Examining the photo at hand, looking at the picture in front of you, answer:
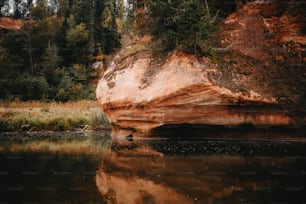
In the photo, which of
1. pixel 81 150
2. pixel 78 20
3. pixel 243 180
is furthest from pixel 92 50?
pixel 243 180

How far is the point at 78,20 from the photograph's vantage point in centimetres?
5406

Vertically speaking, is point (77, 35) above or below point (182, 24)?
above

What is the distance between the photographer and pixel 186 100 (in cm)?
1529

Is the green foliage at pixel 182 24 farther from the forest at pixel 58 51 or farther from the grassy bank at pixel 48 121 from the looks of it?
the forest at pixel 58 51

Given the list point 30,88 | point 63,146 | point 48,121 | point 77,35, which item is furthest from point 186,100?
point 77,35

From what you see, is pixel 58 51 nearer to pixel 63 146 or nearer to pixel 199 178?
pixel 63 146

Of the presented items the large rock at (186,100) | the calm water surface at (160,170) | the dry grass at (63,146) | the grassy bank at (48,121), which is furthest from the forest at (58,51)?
the calm water surface at (160,170)

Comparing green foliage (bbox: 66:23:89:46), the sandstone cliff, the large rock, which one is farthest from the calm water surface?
green foliage (bbox: 66:23:89:46)

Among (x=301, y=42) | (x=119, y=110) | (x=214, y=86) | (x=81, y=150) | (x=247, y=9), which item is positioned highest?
(x=247, y=9)

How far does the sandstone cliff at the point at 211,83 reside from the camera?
15125mm

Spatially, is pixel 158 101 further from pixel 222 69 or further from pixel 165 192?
pixel 165 192

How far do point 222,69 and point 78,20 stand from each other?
4229cm

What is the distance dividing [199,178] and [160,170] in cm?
157

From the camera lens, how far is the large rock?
15023 millimetres
